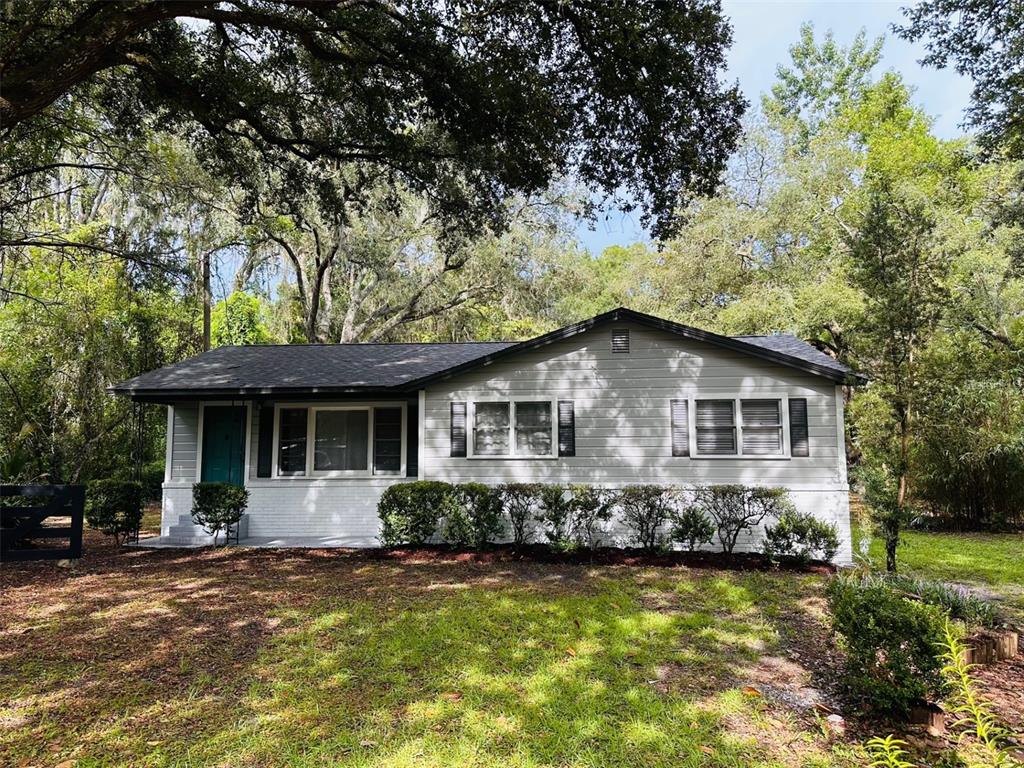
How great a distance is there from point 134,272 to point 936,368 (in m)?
16.4

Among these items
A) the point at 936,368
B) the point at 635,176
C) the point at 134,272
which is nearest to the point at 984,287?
the point at 936,368

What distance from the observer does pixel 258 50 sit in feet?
27.2

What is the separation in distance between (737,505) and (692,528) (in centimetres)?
76

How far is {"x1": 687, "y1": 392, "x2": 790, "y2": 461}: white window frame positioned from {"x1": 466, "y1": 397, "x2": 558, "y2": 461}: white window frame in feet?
7.28

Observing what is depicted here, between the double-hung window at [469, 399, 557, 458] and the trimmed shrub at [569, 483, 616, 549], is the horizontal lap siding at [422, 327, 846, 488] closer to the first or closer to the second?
the double-hung window at [469, 399, 557, 458]

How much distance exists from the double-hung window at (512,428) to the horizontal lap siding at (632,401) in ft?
0.54

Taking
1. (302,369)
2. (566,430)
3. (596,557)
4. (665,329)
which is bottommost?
(596,557)

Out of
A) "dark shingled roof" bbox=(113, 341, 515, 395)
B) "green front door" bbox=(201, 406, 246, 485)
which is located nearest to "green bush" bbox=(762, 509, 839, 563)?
"dark shingled roof" bbox=(113, 341, 515, 395)

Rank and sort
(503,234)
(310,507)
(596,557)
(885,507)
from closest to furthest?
(885,507)
(596,557)
(310,507)
(503,234)

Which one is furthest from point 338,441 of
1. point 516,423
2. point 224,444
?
point 516,423

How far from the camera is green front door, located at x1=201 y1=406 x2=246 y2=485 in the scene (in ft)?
35.3

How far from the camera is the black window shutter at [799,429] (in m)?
8.91

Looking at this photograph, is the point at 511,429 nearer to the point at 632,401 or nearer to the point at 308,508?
the point at 632,401

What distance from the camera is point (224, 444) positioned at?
35.6ft
